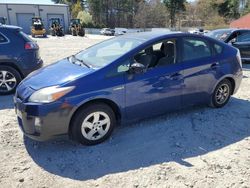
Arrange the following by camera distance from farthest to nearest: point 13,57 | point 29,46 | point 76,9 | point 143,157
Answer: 1. point 76,9
2. point 29,46
3. point 13,57
4. point 143,157

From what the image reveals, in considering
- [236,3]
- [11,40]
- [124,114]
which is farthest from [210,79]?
[236,3]

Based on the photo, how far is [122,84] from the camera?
14.0 ft

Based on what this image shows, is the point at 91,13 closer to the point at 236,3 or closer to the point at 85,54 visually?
the point at 236,3

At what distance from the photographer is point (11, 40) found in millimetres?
6754

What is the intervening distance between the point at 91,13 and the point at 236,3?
29961 mm

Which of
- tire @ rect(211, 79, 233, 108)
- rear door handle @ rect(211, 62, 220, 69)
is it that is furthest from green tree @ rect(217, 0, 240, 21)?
rear door handle @ rect(211, 62, 220, 69)

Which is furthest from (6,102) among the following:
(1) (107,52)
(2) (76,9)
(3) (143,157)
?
(2) (76,9)

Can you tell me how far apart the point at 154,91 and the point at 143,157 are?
3.61 feet

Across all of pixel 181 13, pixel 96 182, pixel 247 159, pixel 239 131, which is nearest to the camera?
pixel 96 182

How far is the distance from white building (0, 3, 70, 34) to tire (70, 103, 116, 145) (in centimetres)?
4423

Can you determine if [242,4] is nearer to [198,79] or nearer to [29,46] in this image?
[29,46]

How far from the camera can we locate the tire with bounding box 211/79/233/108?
222 inches

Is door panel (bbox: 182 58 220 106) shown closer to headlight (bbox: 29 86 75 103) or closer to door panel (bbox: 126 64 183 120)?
door panel (bbox: 126 64 183 120)

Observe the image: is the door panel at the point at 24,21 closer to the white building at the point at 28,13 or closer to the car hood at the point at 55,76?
the white building at the point at 28,13
